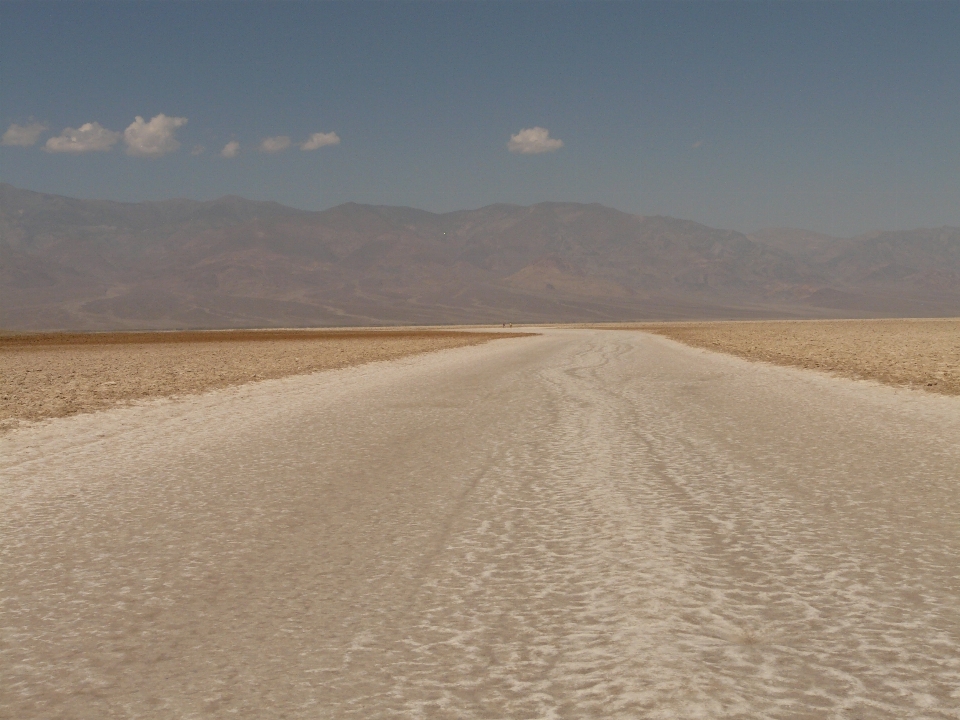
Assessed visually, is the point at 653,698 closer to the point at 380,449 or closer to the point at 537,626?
the point at 537,626

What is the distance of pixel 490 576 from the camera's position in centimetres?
454

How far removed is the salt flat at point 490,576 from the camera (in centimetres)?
324

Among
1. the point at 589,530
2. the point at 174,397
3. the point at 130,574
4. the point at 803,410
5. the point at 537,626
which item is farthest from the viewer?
the point at 174,397

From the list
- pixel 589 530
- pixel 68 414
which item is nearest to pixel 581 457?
pixel 589 530

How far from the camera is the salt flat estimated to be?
3242 millimetres

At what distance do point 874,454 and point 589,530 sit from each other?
13.3 feet

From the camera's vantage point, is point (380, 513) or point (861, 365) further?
point (861, 365)

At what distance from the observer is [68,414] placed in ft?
44.0

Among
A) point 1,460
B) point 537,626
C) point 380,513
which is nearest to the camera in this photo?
point 537,626

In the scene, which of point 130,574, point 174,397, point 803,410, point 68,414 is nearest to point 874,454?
point 803,410

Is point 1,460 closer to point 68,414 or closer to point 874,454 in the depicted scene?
point 68,414

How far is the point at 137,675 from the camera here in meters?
3.44

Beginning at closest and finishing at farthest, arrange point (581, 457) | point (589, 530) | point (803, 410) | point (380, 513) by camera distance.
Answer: point (589, 530)
point (380, 513)
point (581, 457)
point (803, 410)

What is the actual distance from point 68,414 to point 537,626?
11.5 metres
